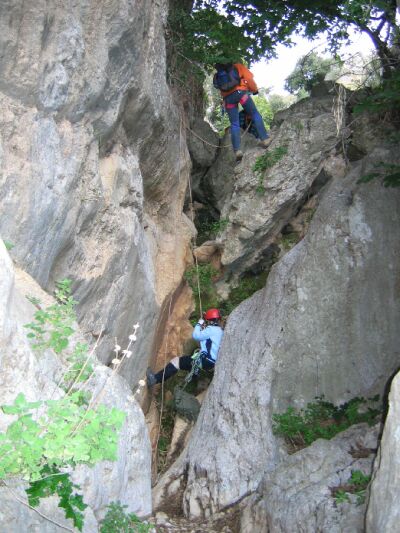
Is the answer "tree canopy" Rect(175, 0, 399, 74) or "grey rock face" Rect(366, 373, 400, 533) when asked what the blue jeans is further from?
"grey rock face" Rect(366, 373, 400, 533)

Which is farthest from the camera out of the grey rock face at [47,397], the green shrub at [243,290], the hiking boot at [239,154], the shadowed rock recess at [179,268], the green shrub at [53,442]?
the hiking boot at [239,154]

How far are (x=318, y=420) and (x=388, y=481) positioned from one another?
3.50m

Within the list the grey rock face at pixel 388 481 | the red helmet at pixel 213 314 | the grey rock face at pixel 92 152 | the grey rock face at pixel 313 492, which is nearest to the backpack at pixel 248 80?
the grey rock face at pixel 92 152

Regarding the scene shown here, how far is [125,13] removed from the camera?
24.6 ft

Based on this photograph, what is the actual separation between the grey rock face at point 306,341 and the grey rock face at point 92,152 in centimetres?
177

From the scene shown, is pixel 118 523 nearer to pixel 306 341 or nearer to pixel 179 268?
pixel 306 341

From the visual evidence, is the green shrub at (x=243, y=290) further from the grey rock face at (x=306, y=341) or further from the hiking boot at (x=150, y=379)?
the hiking boot at (x=150, y=379)

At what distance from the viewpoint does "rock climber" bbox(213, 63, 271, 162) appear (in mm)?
10750

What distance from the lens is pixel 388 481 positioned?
442cm

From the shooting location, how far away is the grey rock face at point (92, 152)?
610 centimetres

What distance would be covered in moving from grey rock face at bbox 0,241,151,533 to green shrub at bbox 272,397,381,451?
1.98 meters

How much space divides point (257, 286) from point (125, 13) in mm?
5793

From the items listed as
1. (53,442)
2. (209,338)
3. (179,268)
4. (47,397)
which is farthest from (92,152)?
(53,442)

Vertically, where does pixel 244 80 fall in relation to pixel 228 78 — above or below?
above
